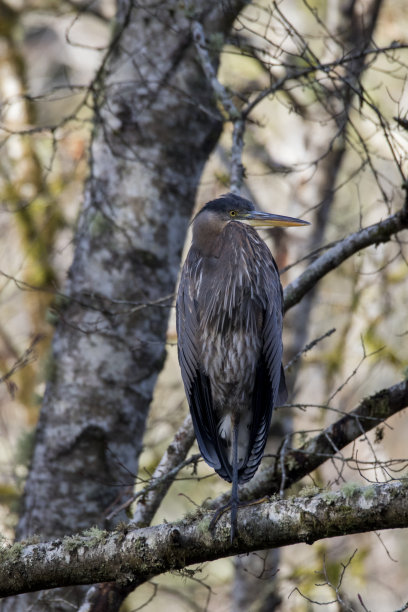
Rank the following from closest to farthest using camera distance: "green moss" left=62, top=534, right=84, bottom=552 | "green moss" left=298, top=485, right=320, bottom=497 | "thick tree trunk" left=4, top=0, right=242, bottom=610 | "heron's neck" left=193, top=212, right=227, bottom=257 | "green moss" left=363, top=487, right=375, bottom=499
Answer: "green moss" left=363, top=487, right=375, bottom=499 < "green moss" left=298, top=485, right=320, bottom=497 < "green moss" left=62, top=534, right=84, bottom=552 < "heron's neck" left=193, top=212, right=227, bottom=257 < "thick tree trunk" left=4, top=0, right=242, bottom=610

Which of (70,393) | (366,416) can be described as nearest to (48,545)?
(366,416)

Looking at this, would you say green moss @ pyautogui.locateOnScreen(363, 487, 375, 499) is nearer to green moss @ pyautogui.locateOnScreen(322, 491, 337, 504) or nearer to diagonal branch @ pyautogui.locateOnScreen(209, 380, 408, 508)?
green moss @ pyautogui.locateOnScreen(322, 491, 337, 504)

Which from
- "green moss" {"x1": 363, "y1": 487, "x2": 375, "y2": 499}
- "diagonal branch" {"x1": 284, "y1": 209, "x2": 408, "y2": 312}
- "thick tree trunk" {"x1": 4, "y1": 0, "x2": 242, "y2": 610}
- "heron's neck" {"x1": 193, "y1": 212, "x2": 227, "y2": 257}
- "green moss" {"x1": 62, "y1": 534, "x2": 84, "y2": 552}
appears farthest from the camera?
"thick tree trunk" {"x1": 4, "y1": 0, "x2": 242, "y2": 610}

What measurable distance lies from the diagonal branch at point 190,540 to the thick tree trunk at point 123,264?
5.05 ft

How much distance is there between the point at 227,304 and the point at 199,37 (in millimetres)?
1778

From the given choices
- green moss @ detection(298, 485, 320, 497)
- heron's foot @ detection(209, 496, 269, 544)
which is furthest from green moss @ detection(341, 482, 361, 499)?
heron's foot @ detection(209, 496, 269, 544)

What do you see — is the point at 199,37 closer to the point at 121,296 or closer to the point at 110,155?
the point at 110,155

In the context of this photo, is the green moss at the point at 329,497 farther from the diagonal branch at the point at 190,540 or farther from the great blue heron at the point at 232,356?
the great blue heron at the point at 232,356

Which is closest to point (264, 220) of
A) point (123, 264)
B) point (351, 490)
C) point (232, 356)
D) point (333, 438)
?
point (232, 356)

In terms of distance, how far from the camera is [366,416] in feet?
10.7

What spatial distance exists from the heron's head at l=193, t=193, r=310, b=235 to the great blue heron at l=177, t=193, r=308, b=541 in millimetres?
232

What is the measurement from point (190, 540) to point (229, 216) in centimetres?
177

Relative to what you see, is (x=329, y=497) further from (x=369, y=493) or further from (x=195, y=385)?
(x=195, y=385)

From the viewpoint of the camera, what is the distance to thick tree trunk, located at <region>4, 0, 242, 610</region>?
4312 mm
